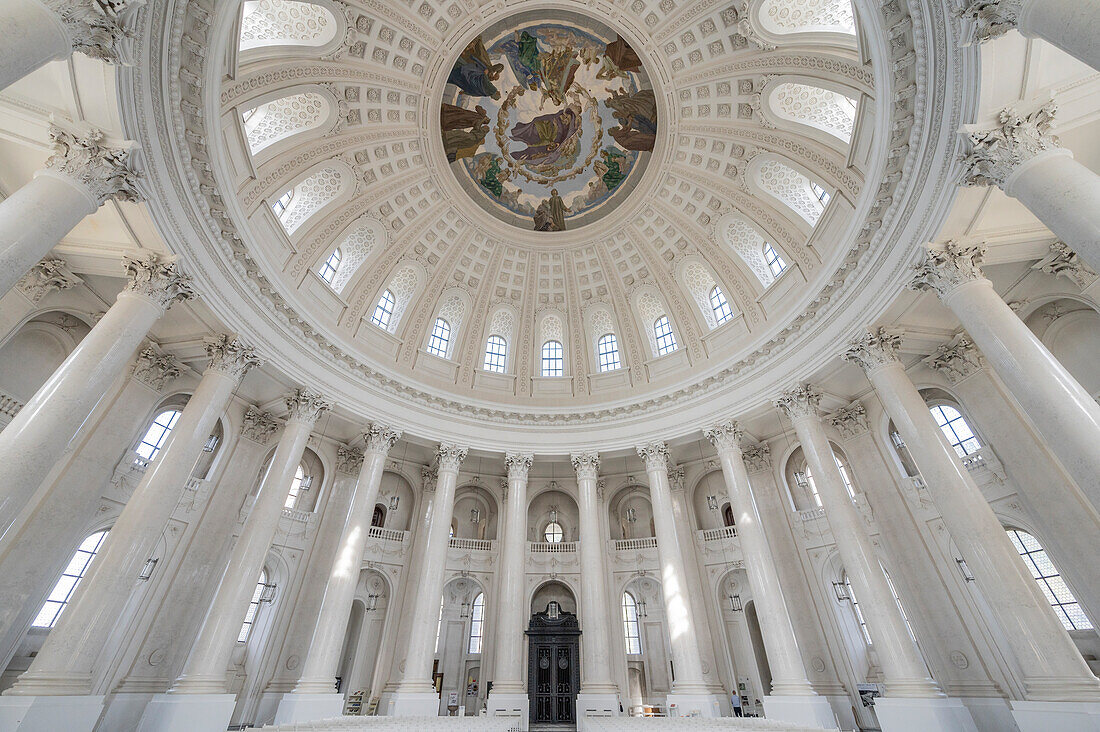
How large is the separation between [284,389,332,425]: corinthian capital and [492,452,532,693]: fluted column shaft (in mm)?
7601

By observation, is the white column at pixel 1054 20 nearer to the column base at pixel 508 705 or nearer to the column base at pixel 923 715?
the column base at pixel 923 715

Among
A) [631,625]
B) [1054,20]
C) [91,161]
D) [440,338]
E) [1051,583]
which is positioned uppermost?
[440,338]

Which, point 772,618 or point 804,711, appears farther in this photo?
point 772,618

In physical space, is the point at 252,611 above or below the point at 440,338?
below

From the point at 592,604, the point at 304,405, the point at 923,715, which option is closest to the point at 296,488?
the point at 304,405

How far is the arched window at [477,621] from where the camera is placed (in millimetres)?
19297

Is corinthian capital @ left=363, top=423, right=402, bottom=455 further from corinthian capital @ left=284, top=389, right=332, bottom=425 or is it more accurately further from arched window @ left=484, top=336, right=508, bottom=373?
arched window @ left=484, top=336, right=508, bottom=373

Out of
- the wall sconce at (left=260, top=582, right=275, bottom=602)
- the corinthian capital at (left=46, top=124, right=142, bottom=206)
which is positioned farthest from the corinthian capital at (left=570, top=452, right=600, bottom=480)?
the corinthian capital at (left=46, top=124, right=142, bottom=206)

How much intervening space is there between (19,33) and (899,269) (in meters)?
16.3

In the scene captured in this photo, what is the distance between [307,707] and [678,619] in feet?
35.0

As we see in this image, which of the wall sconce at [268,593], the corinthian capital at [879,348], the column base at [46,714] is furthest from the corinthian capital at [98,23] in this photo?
the corinthian capital at [879,348]

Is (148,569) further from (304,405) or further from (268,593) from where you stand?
(304,405)

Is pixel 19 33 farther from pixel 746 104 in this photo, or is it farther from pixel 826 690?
pixel 826 690

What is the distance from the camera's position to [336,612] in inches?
552
